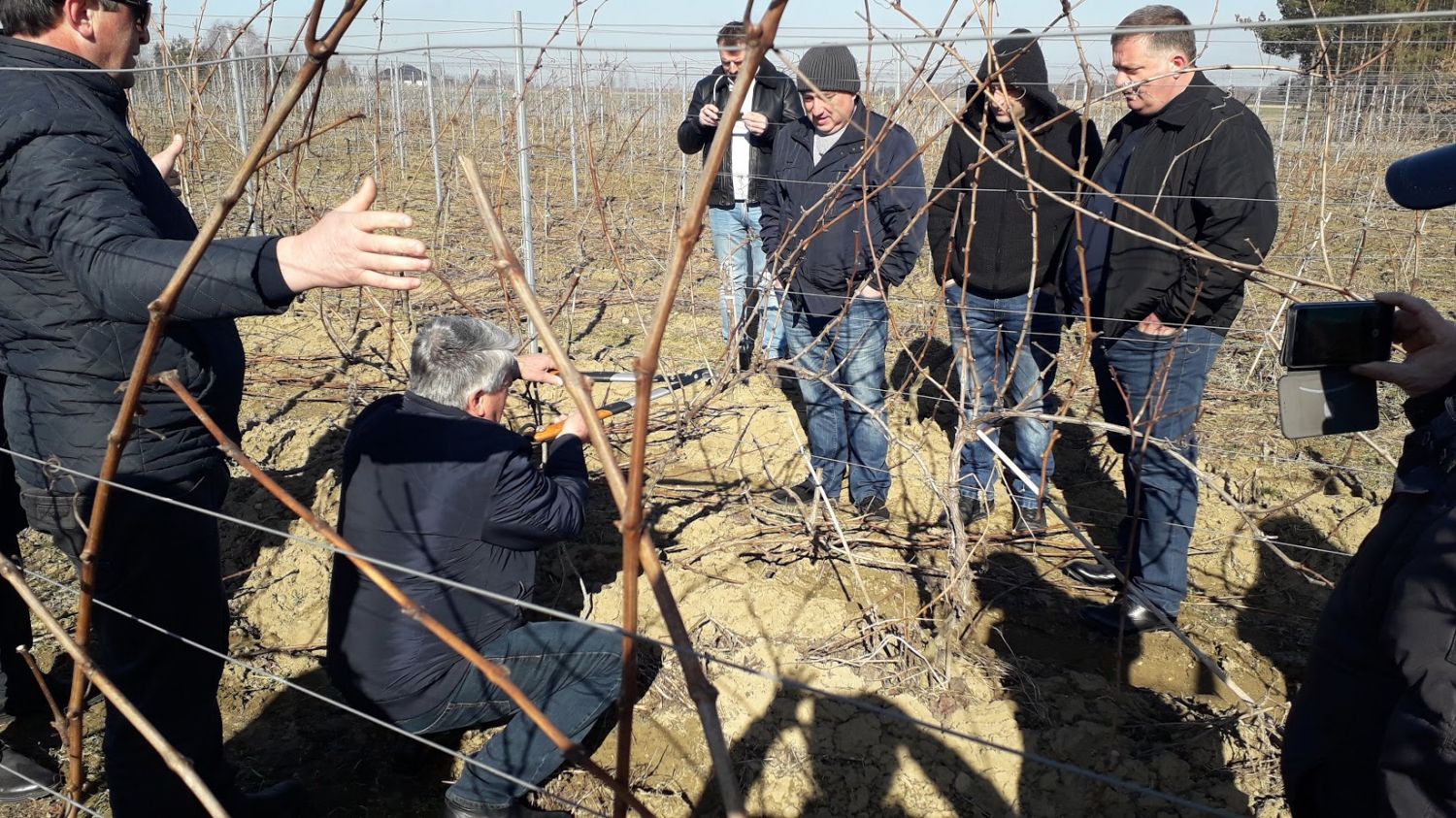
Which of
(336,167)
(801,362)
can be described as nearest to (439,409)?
(801,362)

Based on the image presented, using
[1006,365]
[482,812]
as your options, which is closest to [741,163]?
[1006,365]

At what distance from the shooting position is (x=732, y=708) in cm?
232

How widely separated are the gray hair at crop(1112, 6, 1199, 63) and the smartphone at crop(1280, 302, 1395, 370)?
1517 mm

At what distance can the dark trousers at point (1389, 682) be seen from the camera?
1030 millimetres

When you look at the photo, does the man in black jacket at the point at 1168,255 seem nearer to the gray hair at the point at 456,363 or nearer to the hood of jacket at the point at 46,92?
the gray hair at the point at 456,363

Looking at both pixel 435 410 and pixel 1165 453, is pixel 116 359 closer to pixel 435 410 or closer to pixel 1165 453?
pixel 435 410

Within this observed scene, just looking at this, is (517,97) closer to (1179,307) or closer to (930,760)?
(1179,307)

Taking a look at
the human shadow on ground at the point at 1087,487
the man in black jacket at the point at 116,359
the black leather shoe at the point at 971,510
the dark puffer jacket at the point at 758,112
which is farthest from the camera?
the dark puffer jacket at the point at 758,112

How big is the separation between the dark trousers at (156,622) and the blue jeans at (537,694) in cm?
43

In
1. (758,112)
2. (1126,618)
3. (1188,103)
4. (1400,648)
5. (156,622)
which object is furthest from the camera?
(758,112)

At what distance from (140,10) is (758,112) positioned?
125 inches

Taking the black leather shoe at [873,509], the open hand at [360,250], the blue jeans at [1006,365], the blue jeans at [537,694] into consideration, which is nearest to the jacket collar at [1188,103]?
the blue jeans at [1006,365]

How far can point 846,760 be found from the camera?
2.20 metres

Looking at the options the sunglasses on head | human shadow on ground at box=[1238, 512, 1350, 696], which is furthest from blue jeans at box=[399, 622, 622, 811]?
human shadow on ground at box=[1238, 512, 1350, 696]
